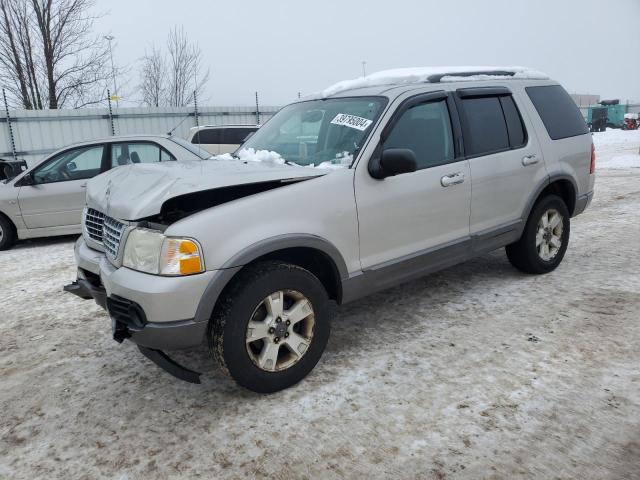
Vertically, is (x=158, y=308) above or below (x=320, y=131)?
below

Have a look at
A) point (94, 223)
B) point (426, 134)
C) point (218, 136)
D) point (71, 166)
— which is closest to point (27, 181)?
point (71, 166)

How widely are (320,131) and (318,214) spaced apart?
→ 106 centimetres

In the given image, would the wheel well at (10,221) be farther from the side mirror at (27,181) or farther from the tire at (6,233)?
the side mirror at (27,181)

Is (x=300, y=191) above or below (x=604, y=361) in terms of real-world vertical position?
above

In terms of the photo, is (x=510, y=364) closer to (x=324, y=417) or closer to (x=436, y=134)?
(x=324, y=417)

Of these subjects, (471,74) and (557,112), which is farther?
(557,112)

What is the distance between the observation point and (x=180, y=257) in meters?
2.65

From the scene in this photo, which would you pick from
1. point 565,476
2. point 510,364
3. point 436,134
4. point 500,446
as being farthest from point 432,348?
point 436,134

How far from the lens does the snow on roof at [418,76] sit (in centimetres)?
398

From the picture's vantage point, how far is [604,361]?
3.29 metres

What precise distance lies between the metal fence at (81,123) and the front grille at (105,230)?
390 inches

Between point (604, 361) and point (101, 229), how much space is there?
3533mm

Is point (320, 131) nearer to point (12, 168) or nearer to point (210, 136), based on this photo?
point (12, 168)

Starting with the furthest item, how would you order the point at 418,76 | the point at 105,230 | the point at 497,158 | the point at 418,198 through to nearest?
the point at 497,158, the point at 418,76, the point at 418,198, the point at 105,230
